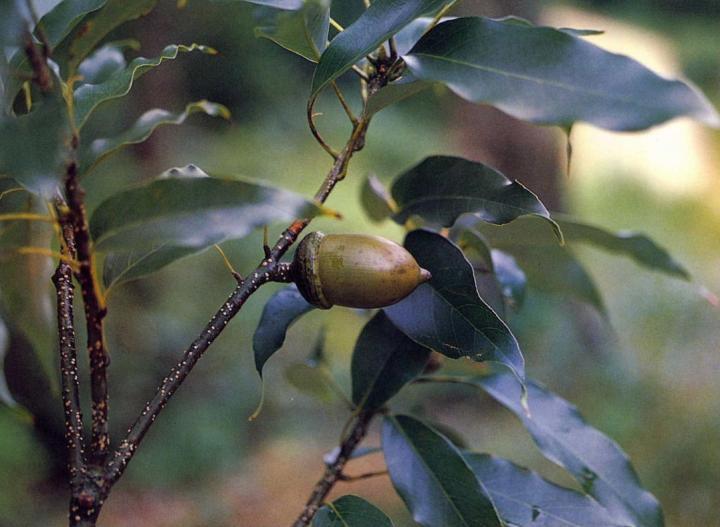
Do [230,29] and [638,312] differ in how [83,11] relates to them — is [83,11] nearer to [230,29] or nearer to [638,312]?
[638,312]

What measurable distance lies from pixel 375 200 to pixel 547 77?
351 mm

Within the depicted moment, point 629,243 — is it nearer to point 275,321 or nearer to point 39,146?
point 275,321

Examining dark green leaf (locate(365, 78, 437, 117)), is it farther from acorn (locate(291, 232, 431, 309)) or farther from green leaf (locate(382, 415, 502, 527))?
green leaf (locate(382, 415, 502, 527))

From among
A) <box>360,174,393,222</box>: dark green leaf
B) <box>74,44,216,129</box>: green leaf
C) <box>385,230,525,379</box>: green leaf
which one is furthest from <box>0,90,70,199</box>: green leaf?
<box>360,174,393,222</box>: dark green leaf

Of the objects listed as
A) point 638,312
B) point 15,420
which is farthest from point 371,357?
point 638,312

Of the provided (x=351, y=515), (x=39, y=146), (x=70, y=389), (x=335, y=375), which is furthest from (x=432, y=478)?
(x=335, y=375)

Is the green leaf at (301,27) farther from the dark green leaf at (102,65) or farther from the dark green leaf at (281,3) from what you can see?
the dark green leaf at (102,65)

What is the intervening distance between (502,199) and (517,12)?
2578mm

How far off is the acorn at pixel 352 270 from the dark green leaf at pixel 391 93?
0.09 metres

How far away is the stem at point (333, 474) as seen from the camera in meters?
0.65

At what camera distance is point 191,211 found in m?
0.42

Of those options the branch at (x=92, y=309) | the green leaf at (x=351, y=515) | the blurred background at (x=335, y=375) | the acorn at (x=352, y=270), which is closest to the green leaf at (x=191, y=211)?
the branch at (x=92, y=309)

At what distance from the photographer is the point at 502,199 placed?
1.82ft

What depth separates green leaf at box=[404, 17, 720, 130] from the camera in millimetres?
420
